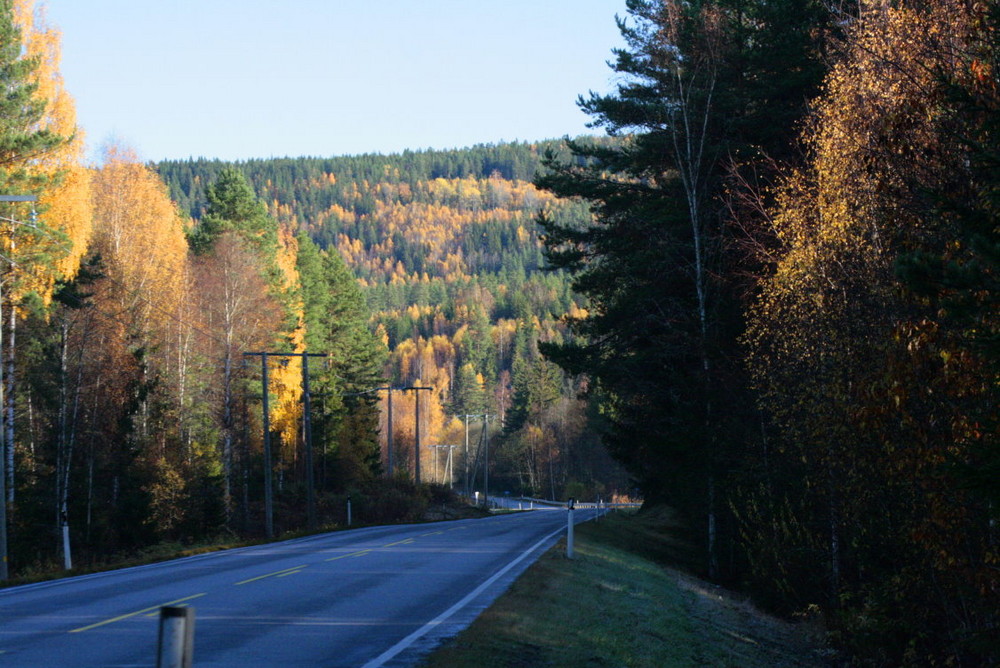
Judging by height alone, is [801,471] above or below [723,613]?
above

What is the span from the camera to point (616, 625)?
1348 centimetres

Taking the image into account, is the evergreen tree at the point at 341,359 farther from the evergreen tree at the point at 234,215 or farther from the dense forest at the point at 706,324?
the evergreen tree at the point at 234,215

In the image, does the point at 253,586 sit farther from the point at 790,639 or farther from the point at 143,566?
the point at 790,639

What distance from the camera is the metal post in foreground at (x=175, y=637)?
4.46m

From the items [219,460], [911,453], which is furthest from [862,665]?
[219,460]

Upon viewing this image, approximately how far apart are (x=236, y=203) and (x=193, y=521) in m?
23.2

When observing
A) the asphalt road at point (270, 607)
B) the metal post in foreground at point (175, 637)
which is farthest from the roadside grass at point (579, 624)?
Answer: the metal post in foreground at point (175, 637)

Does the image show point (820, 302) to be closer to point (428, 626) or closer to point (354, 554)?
point (428, 626)

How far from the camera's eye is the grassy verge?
10.9 metres

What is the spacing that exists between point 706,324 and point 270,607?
16215mm

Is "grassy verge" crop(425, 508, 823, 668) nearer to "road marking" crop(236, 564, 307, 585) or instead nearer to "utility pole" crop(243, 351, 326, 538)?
"road marking" crop(236, 564, 307, 585)

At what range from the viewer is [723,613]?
60.8 ft

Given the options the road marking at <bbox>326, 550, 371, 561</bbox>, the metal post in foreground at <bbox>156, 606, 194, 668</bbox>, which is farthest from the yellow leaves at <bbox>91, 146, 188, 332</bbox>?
the metal post in foreground at <bbox>156, 606, 194, 668</bbox>

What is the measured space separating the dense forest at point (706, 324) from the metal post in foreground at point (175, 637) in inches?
236
